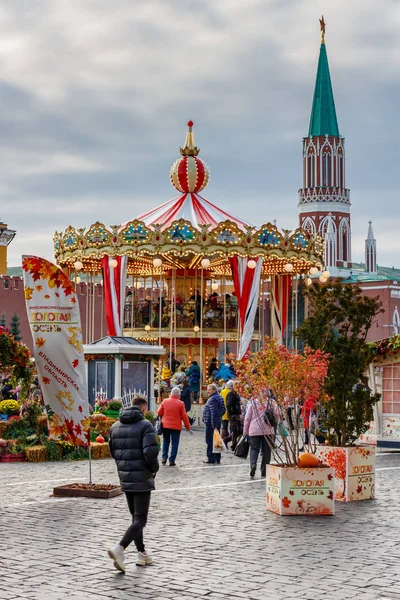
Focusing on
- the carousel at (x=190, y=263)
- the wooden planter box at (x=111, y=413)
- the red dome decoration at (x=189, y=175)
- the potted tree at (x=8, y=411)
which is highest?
the red dome decoration at (x=189, y=175)

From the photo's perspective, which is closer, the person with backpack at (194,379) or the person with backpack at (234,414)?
the person with backpack at (234,414)

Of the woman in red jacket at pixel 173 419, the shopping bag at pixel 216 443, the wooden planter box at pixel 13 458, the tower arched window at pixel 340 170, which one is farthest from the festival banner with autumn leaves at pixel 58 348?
the tower arched window at pixel 340 170

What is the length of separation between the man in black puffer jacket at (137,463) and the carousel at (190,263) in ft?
67.7

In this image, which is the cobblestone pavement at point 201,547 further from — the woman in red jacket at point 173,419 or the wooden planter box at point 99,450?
the wooden planter box at point 99,450

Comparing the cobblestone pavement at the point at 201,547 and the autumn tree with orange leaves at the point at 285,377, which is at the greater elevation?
the autumn tree with orange leaves at the point at 285,377

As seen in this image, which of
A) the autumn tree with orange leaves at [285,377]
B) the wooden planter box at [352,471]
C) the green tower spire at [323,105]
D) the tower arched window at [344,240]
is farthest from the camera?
the tower arched window at [344,240]

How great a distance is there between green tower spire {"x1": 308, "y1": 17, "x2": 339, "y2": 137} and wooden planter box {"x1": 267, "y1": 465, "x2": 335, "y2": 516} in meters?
88.1

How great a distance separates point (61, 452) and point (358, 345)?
6251 mm

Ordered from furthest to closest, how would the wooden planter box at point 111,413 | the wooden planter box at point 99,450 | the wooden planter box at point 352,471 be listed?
1. the wooden planter box at point 111,413
2. the wooden planter box at point 99,450
3. the wooden planter box at point 352,471

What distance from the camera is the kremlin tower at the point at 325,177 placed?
9612cm

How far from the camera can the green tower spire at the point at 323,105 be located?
95.8 meters

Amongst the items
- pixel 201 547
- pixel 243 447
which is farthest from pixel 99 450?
pixel 201 547

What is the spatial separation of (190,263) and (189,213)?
6.88 ft

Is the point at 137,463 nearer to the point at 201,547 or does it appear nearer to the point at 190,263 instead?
the point at 201,547
